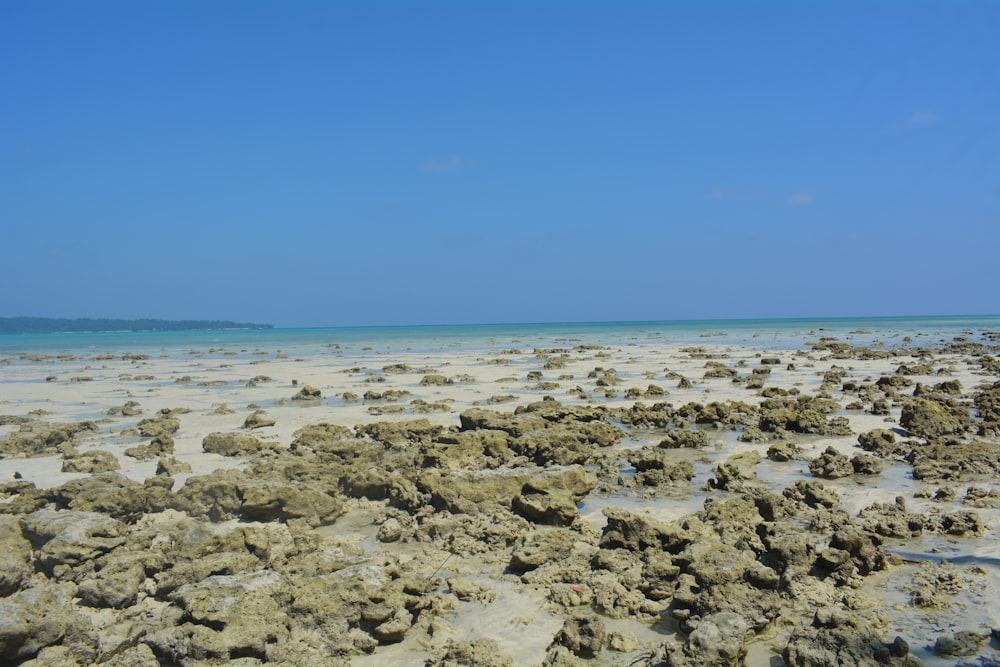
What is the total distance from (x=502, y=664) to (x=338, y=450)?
6302 mm

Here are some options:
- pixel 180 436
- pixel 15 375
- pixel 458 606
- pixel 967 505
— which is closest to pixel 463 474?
pixel 458 606

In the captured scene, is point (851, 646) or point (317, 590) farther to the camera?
point (317, 590)

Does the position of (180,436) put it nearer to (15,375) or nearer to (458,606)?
(458,606)

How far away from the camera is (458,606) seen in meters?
5.25

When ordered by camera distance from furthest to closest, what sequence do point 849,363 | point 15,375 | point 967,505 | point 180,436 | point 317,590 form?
point 15,375, point 849,363, point 180,436, point 967,505, point 317,590

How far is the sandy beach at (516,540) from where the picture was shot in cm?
446

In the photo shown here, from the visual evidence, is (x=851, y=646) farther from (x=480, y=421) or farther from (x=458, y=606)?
(x=480, y=421)

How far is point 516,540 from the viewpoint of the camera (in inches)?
254

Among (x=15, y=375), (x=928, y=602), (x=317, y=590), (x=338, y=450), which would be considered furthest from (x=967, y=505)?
(x=15, y=375)

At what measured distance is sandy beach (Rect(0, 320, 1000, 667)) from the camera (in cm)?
446

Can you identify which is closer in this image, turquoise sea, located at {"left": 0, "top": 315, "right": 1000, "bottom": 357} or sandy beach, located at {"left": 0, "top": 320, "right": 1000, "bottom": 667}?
sandy beach, located at {"left": 0, "top": 320, "right": 1000, "bottom": 667}

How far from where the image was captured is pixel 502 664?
169 inches

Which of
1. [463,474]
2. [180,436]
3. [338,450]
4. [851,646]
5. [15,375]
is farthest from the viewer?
[15,375]

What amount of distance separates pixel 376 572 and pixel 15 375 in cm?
3028
